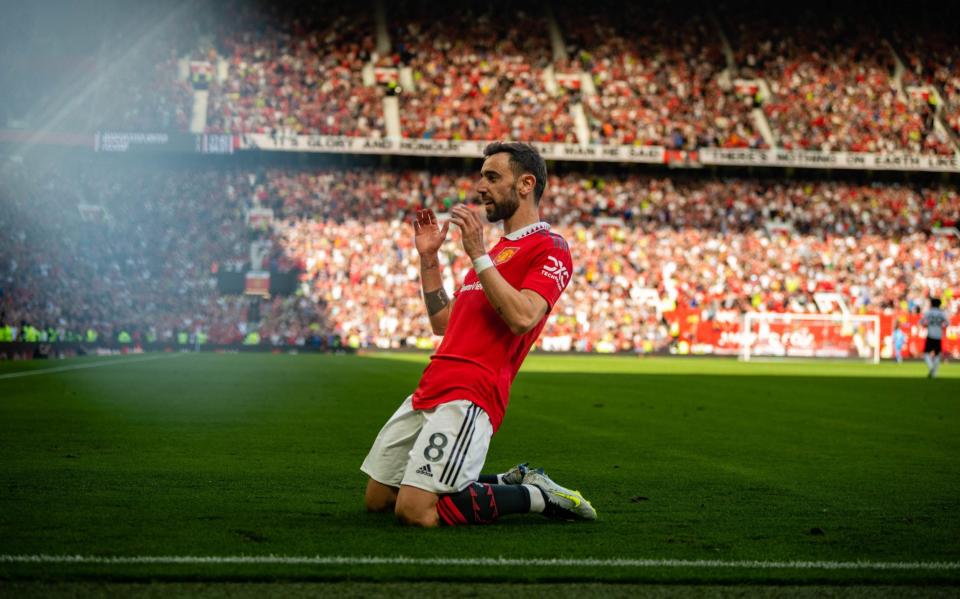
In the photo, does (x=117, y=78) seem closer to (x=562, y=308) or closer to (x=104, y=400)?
(x=562, y=308)

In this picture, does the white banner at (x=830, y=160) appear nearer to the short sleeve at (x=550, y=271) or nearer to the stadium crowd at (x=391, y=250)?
the stadium crowd at (x=391, y=250)

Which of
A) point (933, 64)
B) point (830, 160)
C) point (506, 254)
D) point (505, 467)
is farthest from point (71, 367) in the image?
point (933, 64)

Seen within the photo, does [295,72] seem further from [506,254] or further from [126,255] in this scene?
[506,254]

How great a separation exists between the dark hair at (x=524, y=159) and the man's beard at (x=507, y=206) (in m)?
→ 0.12

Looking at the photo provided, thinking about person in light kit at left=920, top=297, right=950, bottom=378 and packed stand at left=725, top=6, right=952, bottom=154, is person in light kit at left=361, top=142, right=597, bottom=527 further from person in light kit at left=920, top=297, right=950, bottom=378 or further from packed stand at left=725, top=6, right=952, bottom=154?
packed stand at left=725, top=6, right=952, bottom=154

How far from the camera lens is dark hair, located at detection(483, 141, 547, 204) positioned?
6.32m

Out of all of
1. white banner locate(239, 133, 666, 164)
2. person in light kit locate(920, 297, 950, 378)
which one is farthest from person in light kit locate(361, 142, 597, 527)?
white banner locate(239, 133, 666, 164)

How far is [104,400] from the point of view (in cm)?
1584

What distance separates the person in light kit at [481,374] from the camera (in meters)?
5.93

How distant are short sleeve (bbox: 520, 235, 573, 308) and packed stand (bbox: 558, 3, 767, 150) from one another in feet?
139

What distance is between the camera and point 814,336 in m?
41.0

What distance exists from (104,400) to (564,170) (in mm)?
35244

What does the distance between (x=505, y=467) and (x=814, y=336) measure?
3399cm

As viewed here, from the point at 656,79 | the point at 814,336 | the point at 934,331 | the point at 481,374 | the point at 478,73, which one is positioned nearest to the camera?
the point at 481,374
